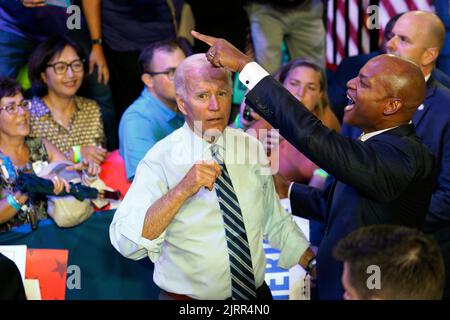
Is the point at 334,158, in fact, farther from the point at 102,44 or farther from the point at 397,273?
the point at 102,44

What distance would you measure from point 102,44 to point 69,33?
Result: 24 centimetres

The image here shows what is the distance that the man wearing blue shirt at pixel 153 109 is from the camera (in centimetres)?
519

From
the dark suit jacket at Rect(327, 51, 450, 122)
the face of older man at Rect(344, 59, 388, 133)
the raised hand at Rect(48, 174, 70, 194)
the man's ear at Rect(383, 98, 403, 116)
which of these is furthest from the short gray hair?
the dark suit jacket at Rect(327, 51, 450, 122)

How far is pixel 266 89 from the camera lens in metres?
3.57

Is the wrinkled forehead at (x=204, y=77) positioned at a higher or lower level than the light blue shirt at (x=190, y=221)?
higher

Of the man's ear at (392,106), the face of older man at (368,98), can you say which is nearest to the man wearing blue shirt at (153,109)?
the face of older man at (368,98)

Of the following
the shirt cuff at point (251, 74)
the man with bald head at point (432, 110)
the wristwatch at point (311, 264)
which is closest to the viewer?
the shirt cuff at point (251, 74)

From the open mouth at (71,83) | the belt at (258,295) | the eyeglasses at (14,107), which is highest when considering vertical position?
the open mouth at (71,83)

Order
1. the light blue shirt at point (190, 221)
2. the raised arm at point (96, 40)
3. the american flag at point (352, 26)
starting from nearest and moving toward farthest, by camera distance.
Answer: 1. the light blue shirt at point (190, 221)
2. the raised arm at point (96, 40)
3. the american flag at point (352, 26)

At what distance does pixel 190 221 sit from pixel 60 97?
210 centimetres

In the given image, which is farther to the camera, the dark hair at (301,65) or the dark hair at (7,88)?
the dark hair at (301,65)

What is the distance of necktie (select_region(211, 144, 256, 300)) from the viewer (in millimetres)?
3828

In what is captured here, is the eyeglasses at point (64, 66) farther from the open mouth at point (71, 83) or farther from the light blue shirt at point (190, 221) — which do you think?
the light blue shirt at point (190, 221)

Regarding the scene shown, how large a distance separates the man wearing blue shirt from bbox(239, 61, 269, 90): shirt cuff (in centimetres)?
167
